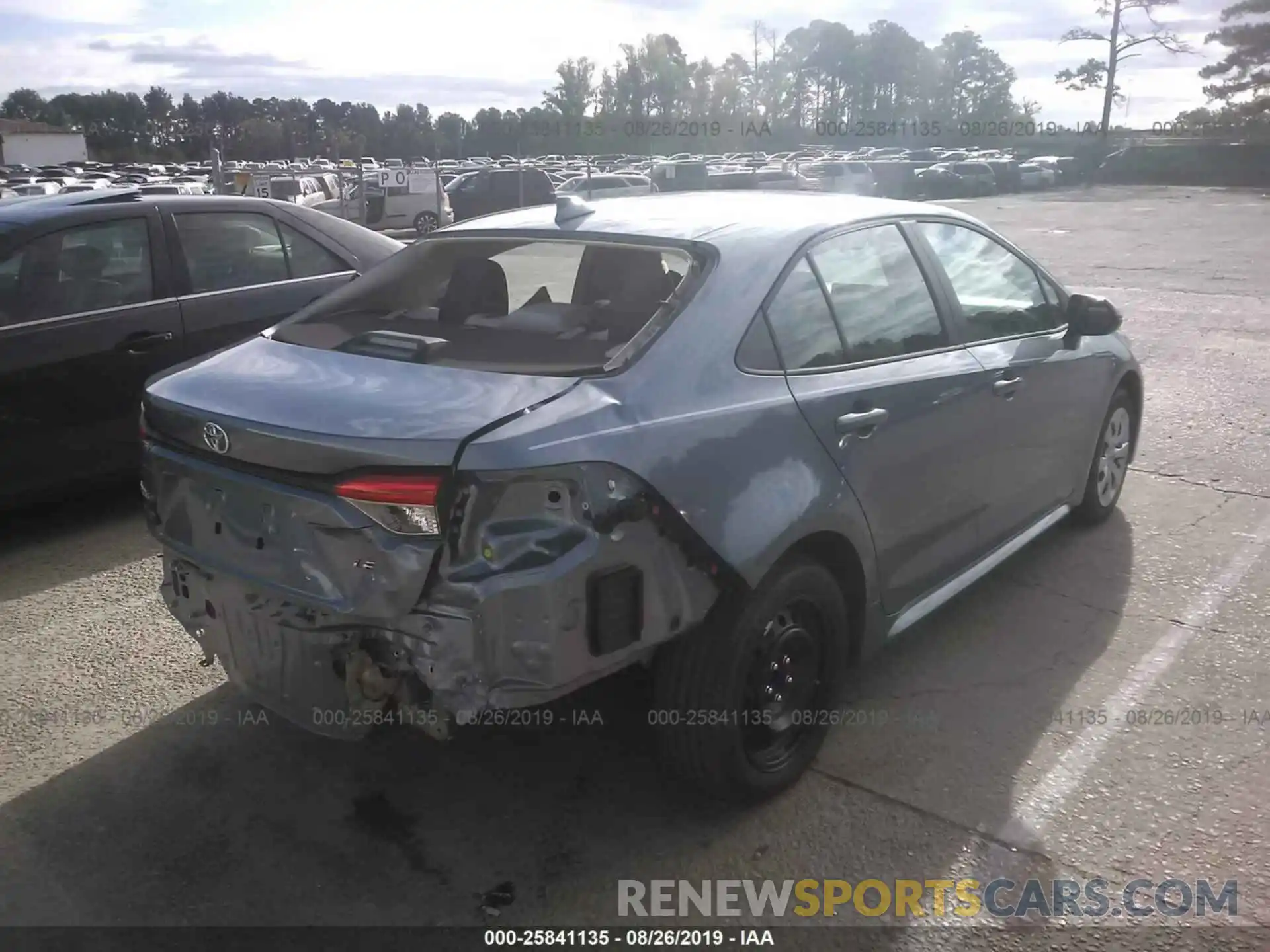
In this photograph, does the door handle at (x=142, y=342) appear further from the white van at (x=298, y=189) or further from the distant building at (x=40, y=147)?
the distant building at (x=40, y=147)

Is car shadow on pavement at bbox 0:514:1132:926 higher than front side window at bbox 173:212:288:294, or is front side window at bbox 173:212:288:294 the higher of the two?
front side window at bbox 173:212:288:294

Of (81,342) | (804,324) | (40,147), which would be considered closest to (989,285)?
(804,324)

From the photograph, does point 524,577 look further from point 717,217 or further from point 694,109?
point 694,109

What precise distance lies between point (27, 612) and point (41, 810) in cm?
157

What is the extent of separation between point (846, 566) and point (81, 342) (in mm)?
3880

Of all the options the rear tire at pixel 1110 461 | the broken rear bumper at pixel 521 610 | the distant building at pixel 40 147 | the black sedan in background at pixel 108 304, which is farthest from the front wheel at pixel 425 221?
the distant building at pixel 40 147

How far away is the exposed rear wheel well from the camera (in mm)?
3094

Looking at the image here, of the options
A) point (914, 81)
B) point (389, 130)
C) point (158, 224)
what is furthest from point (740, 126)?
point (158, 224)

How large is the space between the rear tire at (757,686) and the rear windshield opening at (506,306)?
0.77 metres

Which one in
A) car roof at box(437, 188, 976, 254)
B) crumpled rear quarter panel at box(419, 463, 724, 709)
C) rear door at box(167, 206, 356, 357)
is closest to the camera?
crumpled rear quarter panel at box(419, 463, 724, 709)

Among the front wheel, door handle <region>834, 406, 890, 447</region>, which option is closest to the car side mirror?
door handle <region>834, 406, 890, 447</region>

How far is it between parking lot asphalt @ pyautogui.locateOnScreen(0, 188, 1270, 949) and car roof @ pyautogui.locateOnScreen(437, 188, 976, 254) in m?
1.41

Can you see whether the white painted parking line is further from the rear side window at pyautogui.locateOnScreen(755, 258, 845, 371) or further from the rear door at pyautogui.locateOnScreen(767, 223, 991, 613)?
the rear side window at pyautogui.locateOnScreen(755, 258, 845, 371)

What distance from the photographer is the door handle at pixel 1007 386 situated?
390 centimetres
